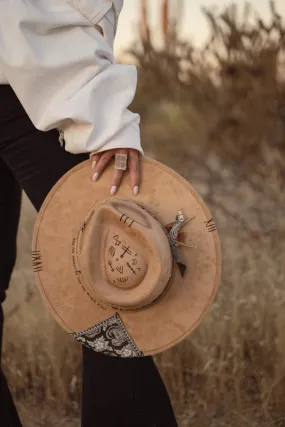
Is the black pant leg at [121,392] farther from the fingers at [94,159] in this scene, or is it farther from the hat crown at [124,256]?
the fingers at [94,159]

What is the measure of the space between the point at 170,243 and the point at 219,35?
1344 millimetres

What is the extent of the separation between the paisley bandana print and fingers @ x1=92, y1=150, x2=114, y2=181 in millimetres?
241

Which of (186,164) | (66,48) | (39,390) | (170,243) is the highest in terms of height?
(66,48)

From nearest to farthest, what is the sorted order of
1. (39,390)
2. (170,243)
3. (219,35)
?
(170,243) < (39,390) < (219,35)

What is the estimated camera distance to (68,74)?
1030mm

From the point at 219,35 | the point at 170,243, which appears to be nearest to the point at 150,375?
the point at 170,243

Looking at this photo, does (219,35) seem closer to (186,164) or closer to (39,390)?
(186,164)

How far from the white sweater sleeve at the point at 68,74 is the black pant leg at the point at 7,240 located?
373 millimetres

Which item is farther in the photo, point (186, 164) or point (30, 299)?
point (186, 164)

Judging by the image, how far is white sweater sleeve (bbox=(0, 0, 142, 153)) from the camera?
1008 millimetres

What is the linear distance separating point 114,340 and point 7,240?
0.51 m

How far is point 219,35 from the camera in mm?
2139

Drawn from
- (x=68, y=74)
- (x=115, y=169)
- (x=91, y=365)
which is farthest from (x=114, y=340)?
(x=68, y=74)

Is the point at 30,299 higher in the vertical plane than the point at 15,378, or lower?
higher
